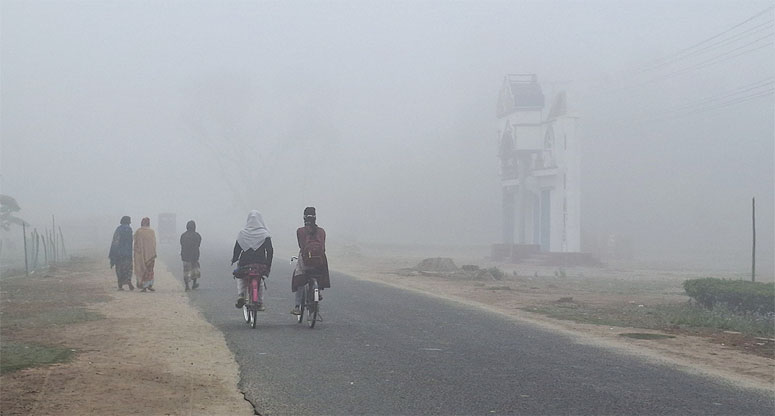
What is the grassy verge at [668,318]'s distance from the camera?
52.9 feet

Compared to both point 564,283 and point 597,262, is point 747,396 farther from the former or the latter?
point 597,262

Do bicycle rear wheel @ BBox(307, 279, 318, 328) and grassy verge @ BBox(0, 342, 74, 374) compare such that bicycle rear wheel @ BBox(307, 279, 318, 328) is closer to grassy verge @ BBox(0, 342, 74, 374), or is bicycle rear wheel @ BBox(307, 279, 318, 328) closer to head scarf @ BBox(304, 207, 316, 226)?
head scarf @ BBox(304, 207, 316, 226)

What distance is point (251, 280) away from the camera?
45.5ft

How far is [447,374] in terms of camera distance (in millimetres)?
9336

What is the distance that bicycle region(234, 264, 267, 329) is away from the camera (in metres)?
13.5

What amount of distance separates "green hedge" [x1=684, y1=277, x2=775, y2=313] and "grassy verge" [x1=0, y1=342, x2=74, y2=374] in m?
14.1

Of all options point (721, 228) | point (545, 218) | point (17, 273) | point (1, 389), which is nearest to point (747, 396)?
point (1, 389)

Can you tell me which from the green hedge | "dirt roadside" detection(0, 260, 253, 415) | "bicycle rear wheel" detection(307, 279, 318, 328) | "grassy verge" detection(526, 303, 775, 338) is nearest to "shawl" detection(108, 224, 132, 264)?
"dirt roadside" detection(0, 260, 253, 415)

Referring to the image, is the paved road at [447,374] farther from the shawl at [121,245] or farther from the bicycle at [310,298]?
the shawl at [121,245]

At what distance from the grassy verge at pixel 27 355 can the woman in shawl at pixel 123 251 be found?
1021 centimetres

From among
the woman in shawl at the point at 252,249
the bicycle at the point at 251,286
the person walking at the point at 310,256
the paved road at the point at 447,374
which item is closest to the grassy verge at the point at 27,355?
the paved road at the point at 447,374

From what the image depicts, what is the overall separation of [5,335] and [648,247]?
83.1 m

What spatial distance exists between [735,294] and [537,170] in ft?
121

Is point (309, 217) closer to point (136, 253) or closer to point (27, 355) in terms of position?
point (27, 355)
